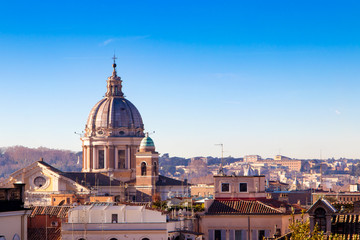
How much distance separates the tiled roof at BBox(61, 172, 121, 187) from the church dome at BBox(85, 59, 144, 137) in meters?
9.78

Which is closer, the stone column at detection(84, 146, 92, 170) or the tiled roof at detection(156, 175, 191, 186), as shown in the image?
the tiled roof at detection(156, 175, 191, 186)

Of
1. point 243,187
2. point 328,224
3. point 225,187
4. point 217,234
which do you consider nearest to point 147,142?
point 243,187

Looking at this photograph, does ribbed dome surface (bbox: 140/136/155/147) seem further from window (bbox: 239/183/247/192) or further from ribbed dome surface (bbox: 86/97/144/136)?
window (bbox: 239/183/247/192)

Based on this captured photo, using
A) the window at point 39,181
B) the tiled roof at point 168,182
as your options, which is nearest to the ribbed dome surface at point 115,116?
the tiled roof at point 168,182

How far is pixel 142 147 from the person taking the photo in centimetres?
11519

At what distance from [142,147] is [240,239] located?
185ft

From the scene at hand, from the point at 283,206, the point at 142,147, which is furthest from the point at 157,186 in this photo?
the point at 283,206

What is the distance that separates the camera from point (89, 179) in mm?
115000

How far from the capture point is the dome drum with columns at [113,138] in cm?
12438

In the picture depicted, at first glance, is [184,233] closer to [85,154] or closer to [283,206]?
[283,206]

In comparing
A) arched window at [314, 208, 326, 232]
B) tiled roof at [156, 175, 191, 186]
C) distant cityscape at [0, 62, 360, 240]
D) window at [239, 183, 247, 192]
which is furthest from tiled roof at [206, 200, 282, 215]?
tiled roof at [156, 175, 191, 186]

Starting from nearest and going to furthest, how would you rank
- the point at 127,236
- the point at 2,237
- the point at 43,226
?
1. the point at 2,237
2. the point at 127,236
3. the point at 43,226

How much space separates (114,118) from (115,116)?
263mm

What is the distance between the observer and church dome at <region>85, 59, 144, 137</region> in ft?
413
